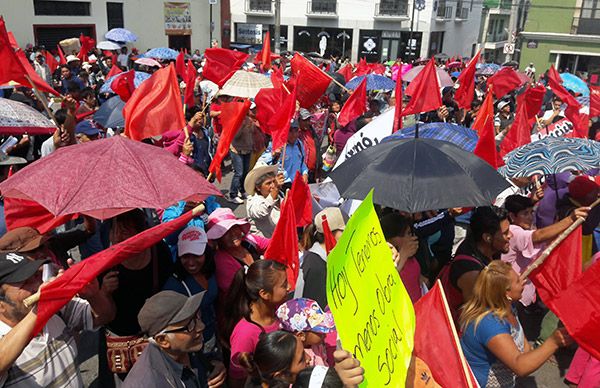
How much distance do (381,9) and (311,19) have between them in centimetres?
550

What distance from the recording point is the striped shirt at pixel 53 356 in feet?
7.00

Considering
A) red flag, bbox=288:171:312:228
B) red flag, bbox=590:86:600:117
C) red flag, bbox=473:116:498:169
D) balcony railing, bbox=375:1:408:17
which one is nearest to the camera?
red flag, bbox=288:171:312:228

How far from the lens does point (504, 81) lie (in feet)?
34.5

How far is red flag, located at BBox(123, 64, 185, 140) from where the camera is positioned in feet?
15.1

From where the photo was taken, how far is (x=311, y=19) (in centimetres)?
4144

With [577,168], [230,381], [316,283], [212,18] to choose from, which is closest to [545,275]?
[577,168]

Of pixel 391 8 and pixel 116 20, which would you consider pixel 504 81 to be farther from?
pixel 391 8

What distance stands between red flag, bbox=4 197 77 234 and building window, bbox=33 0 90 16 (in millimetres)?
24353

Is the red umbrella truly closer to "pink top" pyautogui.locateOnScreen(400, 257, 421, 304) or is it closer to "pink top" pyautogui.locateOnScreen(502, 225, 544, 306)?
"pink top" pyautogui.locateOnScreen(400, 257, 421, 304)

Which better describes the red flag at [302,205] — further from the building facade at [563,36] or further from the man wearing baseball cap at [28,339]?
the building facade at [563,36]

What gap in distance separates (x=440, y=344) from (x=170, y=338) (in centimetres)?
118

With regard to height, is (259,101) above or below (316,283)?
above

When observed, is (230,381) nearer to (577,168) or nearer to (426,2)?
(577,168)

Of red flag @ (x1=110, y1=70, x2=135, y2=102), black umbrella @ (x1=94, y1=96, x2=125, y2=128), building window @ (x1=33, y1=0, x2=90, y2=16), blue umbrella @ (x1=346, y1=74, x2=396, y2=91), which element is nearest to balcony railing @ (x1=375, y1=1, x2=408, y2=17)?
building window @ (x1=33, y1=0, x2=90, y2=16)
